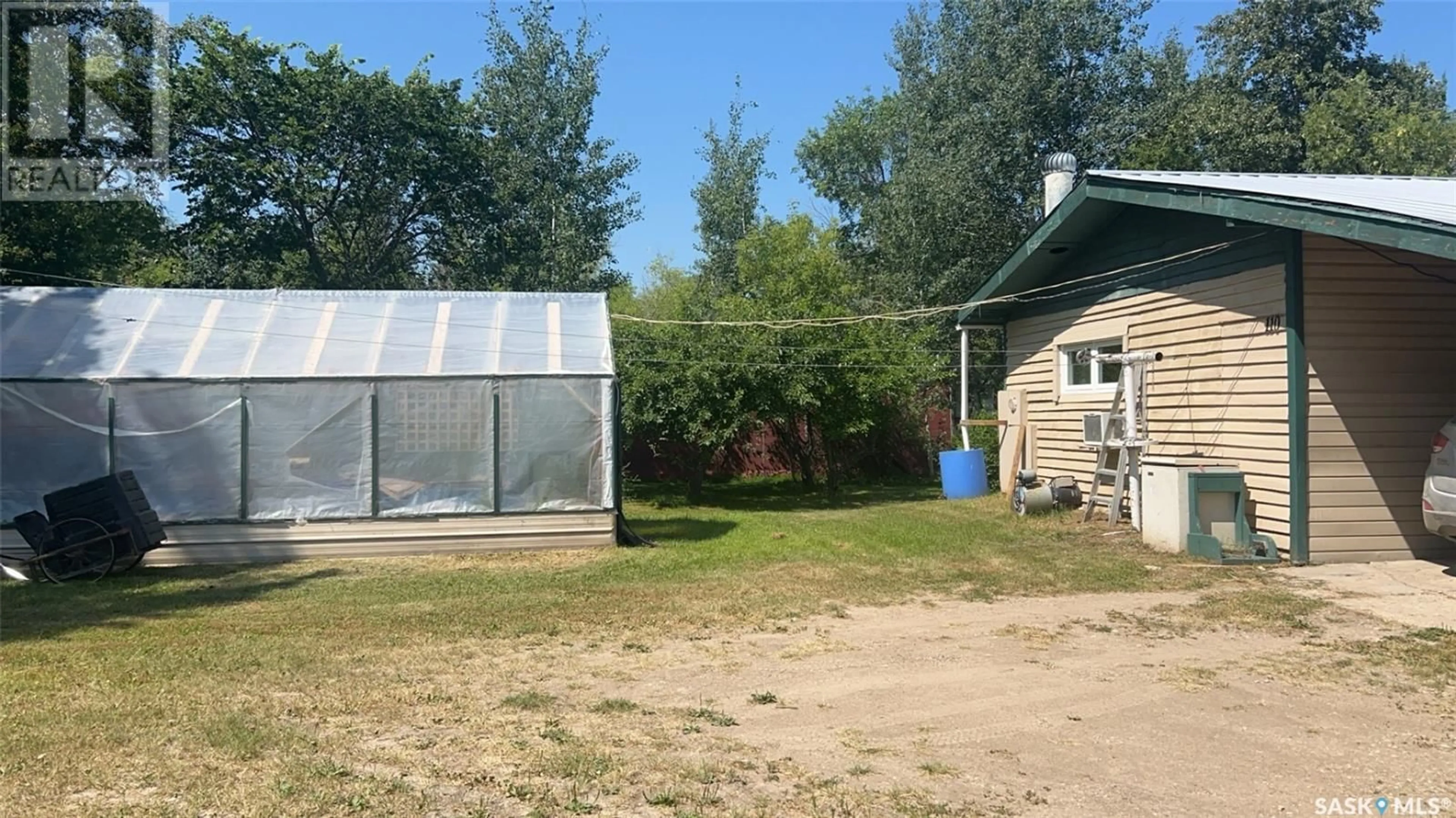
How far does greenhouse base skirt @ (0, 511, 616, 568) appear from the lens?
34.4 ft

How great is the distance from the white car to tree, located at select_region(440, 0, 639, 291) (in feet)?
73.0

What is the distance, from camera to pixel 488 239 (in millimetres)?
26938

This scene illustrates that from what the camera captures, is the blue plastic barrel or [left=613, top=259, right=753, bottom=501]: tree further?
the blue plastic barrel

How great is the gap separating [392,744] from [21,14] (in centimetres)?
2021

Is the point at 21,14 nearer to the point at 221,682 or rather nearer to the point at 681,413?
the point at 681,413

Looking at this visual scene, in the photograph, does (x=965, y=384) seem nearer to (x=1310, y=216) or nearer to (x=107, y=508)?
(x=1310, y=216)

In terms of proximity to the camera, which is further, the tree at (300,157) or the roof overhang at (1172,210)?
the tree at (300,157)

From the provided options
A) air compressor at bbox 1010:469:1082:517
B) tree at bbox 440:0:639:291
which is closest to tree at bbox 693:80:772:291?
tree at bbox 440:0:639:291

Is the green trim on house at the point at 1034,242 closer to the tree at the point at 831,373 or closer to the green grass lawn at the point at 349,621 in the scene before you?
the tree at the point at 831,373

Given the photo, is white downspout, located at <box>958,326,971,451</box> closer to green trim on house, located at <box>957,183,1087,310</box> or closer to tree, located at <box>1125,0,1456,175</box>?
green trim on house, located at <box>957,183,1087,310</box>

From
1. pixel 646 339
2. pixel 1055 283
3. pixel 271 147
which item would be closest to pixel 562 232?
pixel 271 147

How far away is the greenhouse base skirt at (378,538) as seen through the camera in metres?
10.5

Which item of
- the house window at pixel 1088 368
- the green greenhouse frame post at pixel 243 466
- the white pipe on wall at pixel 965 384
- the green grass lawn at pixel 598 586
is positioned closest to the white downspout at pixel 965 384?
the white pipe on wall at pixel 965 384

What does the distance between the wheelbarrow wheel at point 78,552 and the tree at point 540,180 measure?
17933 millimetres
